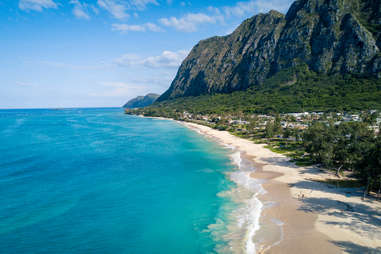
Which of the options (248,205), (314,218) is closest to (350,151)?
(314,218)

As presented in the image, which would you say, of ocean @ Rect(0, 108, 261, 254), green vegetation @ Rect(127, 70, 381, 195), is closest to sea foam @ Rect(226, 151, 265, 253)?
ocean @ Rect(0, 108, 261, 254)

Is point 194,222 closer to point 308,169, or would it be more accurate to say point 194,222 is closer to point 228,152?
point 308,169

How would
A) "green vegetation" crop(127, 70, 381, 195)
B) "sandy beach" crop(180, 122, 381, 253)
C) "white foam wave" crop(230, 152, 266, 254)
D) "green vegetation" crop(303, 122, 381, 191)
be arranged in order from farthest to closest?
"green vegetation" crop(127, 70, 381, 195)
"green vegetation" crop(303, 122, 381, 191)
"white foam wave" crop(230, 152, 266, 254)
"sandy beach" crop(180, 122, 381, 253)

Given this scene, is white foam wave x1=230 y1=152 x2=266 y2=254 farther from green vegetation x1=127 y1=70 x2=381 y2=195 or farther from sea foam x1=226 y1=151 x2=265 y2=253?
green vegetation x1=127 y1=70 x2=381 y2=195

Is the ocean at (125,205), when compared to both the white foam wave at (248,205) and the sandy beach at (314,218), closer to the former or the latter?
the white foam wave at (248,205)

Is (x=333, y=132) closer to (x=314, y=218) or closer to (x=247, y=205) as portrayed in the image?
(x=314, y=218)

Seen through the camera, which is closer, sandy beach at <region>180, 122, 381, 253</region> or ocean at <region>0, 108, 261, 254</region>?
sandy beach at <region>180, 122, 381, 253</region>
